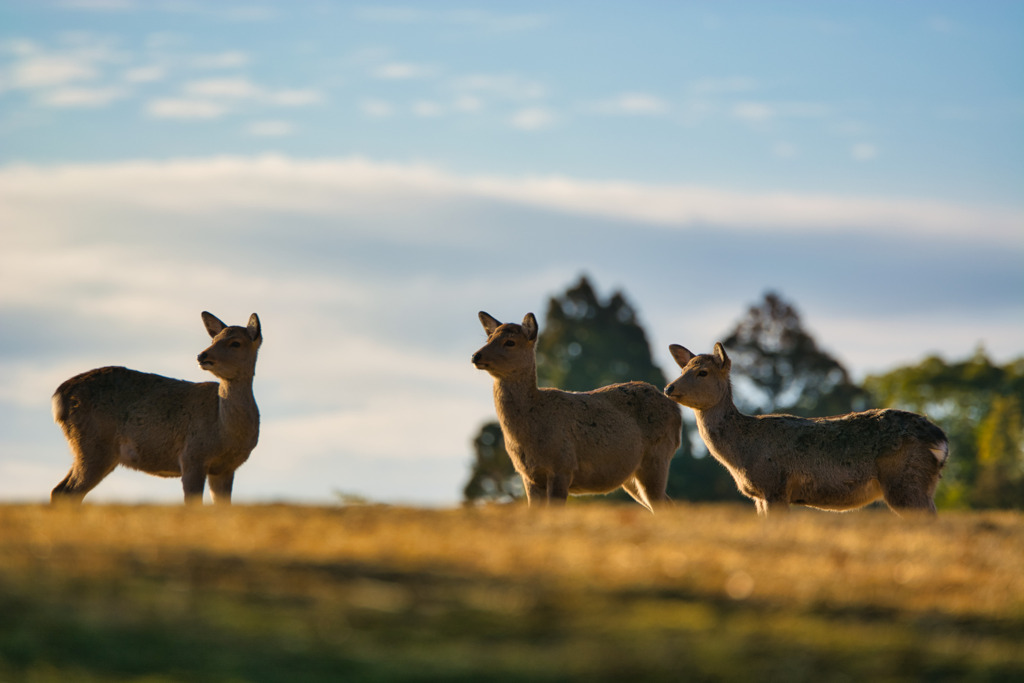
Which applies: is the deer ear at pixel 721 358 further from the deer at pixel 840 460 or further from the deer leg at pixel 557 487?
the deer leg at pixel 557 487

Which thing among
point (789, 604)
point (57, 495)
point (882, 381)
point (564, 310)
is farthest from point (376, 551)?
point (882, 381)

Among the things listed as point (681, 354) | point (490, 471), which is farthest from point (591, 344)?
point (681, 354)

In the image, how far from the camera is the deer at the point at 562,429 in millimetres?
15961

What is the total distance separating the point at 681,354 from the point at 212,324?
20.0 ft

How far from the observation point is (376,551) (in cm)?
870

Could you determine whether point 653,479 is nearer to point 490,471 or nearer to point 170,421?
point 170,421

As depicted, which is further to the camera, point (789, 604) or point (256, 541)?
point (256, 541)

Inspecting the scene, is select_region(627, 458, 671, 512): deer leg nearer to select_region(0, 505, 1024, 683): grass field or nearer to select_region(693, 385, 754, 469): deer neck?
select_region(693, 385, 754, 469): deer neck

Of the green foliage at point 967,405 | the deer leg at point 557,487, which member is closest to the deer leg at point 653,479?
the deer leg at point 557,487

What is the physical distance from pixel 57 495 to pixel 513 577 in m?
9.74

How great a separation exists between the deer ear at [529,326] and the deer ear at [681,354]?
2650mm

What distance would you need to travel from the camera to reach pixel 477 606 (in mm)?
7578

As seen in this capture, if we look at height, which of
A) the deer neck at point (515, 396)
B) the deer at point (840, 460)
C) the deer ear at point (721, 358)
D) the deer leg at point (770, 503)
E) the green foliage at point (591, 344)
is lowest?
the deer leg at point (770, 503)

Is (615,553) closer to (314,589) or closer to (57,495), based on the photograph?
(314,589)
